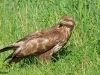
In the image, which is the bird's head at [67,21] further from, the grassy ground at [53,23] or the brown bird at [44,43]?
the grassy ground at [53,23]

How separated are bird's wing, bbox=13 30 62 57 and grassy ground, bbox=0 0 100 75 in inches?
9.5

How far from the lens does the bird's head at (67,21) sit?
27.5ft

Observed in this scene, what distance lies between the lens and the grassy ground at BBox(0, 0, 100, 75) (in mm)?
7766

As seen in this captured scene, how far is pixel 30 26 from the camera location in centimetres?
980

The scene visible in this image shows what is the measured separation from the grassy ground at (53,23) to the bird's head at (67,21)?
44cm

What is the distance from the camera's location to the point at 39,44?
839cm

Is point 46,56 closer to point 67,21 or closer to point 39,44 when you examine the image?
point 39,44

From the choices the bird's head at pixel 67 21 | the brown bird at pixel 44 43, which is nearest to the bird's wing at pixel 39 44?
the brown bird at pixel 44 43

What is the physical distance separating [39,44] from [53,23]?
3.91 ft

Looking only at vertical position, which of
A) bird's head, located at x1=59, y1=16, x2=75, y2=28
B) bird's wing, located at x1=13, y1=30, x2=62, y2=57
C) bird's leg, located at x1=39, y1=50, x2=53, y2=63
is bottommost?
bird's leg, located at x1=39, y1=50, x2=53, y2=63

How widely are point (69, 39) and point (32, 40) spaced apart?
35.5 inches

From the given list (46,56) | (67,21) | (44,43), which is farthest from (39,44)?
(67,21)

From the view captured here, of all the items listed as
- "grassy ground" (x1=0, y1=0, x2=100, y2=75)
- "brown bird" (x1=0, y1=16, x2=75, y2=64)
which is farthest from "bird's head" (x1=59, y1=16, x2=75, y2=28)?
"grassy ground" (x1=0, y1=0, x2=100, y2=75)

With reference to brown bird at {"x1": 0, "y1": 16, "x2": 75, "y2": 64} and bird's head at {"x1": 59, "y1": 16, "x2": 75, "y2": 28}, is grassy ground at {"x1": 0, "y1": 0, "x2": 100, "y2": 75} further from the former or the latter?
bird's head at {"x1": 59, "y1": 16, "x2": 75, "y2": 28}
